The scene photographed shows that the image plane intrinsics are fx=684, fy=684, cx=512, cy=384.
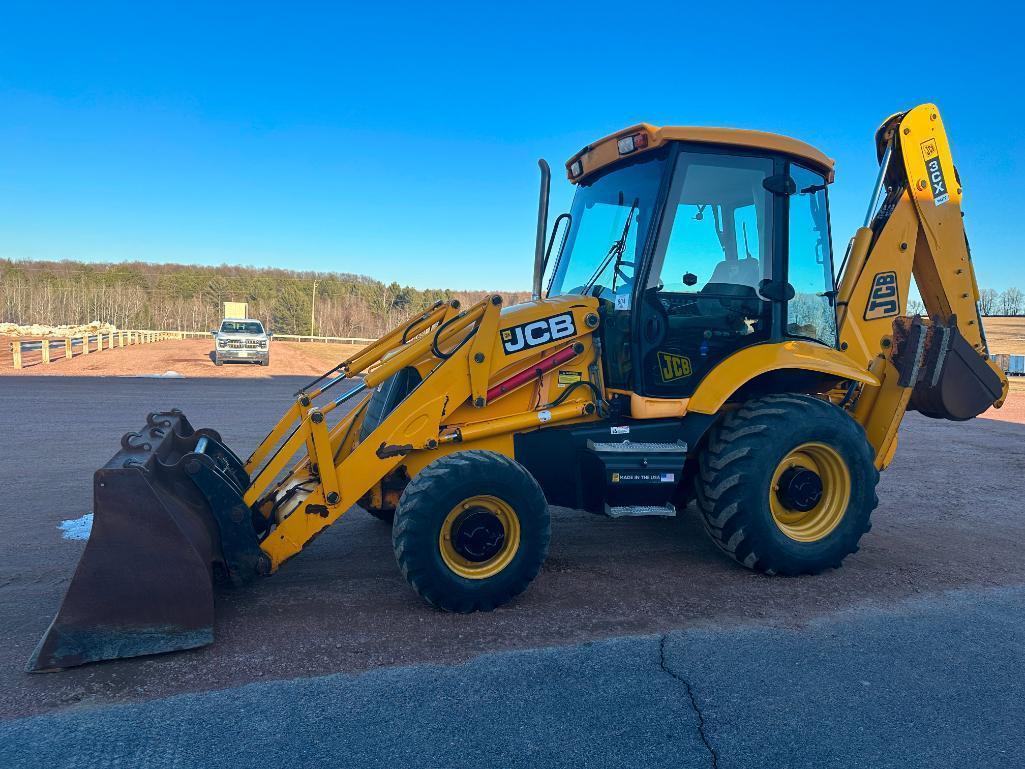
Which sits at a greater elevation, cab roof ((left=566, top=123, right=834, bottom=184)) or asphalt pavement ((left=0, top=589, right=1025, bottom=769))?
cab roof ((left=566, top=123, right=834, bottom=184))

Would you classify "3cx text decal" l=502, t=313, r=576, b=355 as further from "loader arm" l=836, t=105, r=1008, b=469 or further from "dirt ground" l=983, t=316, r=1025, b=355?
"dirt ground" l=983, t=316, r=1025, b=355

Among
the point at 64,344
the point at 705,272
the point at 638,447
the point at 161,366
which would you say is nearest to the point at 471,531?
the point at 638,447

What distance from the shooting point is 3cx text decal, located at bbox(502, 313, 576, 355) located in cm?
451

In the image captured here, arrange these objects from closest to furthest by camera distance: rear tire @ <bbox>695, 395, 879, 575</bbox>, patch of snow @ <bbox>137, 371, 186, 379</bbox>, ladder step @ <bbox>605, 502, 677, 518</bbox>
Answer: ladder step @ <bbox>605, 502, 677, 518</bbox> < rear tire @ <bbox>695, 395, 879, 575</bbox> < patch of snow @ <bbox>137, 371, 186, 379</bbox>

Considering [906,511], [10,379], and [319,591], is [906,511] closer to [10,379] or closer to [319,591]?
[319,591]

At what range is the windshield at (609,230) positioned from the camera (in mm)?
4660

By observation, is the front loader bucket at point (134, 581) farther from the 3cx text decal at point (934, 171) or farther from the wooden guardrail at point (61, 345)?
the wooden guardrail at point (61, 345)

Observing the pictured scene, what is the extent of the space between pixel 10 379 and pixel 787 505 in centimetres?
1927

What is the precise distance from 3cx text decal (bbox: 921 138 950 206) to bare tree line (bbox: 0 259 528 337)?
57646 mm

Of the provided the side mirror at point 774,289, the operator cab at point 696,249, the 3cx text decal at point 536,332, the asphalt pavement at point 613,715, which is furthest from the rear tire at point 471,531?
the side mirror at point 774,289

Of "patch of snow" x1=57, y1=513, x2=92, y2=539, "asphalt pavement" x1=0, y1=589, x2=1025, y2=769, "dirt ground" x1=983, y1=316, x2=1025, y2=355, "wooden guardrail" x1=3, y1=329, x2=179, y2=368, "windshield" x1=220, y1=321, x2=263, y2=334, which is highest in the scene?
"dirt ground" x1=983, y1=316, x2=1025, y2=355

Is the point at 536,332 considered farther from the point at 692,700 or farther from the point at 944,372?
the point at 944,372

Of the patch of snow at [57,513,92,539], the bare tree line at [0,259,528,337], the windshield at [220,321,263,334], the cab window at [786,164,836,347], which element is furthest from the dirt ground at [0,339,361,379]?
the bare tree line at [0,259,528,337]

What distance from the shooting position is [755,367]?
15.2 ft
